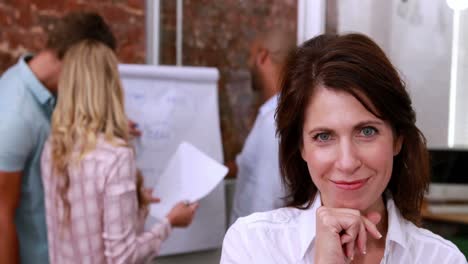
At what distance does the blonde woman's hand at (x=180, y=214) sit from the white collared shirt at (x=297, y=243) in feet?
4.03

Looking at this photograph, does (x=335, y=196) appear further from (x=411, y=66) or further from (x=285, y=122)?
(x=411, y=66)

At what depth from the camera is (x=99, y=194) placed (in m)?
2.27

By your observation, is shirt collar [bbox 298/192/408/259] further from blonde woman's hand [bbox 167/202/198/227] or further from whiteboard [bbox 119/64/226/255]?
whiteboard [bbox 119/64/226/255]

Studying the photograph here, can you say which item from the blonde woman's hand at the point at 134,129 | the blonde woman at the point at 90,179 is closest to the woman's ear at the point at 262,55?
the blonde woman's hand at the point at 134,129

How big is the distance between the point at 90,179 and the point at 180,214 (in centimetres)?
56

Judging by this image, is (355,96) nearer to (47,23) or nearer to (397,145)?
(397,145)

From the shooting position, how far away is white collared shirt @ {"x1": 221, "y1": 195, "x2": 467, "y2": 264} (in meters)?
1.40

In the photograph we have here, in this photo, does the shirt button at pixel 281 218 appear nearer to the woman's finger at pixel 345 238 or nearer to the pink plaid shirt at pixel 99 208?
the woman's finger at pixel 345 238

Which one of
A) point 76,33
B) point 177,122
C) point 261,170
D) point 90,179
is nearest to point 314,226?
point 90,179

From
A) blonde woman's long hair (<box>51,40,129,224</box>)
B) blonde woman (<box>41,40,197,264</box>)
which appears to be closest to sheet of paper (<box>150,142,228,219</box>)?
blonde woman (<box>41,40,197,264</box>)

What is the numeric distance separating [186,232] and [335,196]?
2042 mm

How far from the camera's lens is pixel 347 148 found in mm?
1297

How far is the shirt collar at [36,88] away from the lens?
251cm

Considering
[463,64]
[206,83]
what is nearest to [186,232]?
[206,83]
